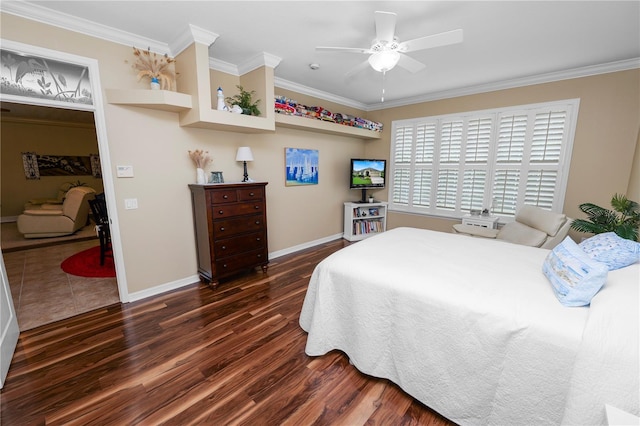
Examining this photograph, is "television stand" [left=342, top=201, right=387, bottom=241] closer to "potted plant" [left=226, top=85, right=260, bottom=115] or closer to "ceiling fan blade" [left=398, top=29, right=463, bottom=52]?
"potted plant" [left=226, top=85, right=260, bottom=115]

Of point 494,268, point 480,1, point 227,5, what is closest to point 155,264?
point 227,5

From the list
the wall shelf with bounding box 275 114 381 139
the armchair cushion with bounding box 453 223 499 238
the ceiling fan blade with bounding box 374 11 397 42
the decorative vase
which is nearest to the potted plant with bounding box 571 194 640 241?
the armchair cushion with bounding box 453 223 499 238

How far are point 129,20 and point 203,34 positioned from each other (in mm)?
581

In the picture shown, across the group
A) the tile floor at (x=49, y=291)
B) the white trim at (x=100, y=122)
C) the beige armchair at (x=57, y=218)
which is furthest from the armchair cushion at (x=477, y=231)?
the beige armchair at (x=57, y=218)

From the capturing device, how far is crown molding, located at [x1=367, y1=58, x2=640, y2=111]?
3.01 meters

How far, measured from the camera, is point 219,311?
8.45ft

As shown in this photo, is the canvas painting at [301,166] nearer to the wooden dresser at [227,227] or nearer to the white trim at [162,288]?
the wooden dresser at [227,227]

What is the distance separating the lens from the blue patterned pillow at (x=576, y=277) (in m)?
1.22

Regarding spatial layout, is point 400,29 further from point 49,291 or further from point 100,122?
point 49,291

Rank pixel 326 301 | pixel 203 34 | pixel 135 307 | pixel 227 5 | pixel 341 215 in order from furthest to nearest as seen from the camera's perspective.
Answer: pixel 341 215 → pixel 135 307 → pixel 203 34 → pixel 227 5 → pixel 326 301

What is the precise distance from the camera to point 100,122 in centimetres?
241

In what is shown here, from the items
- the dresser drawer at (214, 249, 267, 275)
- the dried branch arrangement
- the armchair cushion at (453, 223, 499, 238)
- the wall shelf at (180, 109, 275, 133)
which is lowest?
→ the dresser drawer at (214, 249, 267, 275)

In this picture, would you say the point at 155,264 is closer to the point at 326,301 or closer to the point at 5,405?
the point at 5,405

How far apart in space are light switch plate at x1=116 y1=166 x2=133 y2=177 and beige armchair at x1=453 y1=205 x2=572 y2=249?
398 cm
